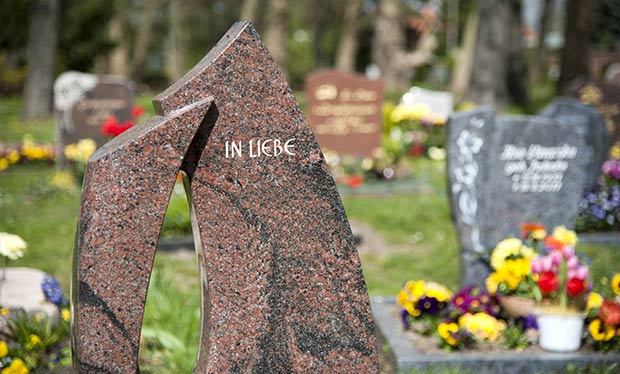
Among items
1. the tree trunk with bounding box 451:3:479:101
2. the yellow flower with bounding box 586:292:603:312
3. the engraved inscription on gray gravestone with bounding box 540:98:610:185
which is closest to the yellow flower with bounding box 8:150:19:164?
the engraved inscription on gray gravestone with bounding box 540:98:610:185

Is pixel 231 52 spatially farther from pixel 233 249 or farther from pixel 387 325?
pixel 387 325

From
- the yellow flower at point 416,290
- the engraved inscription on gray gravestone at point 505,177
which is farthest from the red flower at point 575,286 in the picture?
the engraved inscription on gray gravestone at point 505,177

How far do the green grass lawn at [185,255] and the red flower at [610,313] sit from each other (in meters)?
1.73

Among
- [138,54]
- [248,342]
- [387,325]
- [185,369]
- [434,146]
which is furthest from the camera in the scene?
[138,54]

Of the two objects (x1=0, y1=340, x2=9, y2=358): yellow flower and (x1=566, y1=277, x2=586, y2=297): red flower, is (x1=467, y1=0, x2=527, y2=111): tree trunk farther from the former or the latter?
(x1=0, y1=340, x2=9, y2=358): yellow flower

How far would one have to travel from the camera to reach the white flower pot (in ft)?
15.3

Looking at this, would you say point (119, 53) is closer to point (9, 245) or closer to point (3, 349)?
point (9, 245)

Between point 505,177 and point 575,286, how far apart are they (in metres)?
1.28

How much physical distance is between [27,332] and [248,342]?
1.72 meters

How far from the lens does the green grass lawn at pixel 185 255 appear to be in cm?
490

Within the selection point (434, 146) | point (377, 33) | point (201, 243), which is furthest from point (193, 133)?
point (377, 33)

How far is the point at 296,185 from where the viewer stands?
3.14 m

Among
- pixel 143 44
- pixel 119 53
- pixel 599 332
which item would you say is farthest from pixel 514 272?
pixel 143 44

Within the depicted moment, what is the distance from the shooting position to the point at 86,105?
37.1 ft
